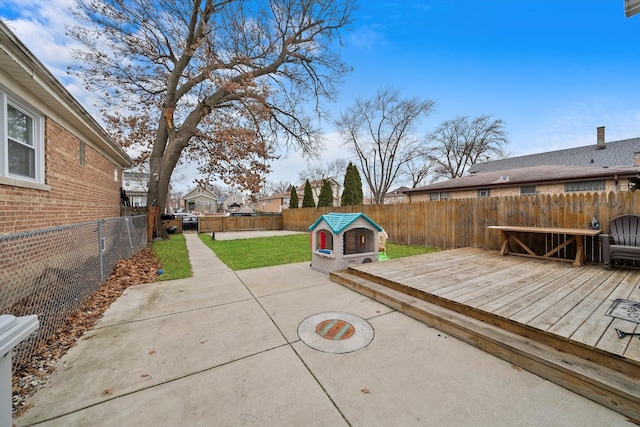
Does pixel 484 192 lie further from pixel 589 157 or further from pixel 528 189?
pixel 589 157

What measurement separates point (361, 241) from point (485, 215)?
15.0ft

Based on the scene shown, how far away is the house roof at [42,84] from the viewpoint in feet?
9.78

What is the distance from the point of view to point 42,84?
379cm

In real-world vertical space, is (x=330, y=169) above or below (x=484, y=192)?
above

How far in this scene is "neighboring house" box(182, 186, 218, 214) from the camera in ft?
179

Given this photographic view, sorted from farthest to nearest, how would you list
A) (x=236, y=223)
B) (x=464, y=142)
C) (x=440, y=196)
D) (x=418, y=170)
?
(x=418, y=170) → (x=464, y=142) → (x=236, y=223) → (x=440, y=196)

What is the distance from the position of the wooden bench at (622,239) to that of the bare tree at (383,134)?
21.2 m

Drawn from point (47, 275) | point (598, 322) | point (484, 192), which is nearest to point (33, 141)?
point (47, 275)

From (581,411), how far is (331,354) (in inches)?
72.9

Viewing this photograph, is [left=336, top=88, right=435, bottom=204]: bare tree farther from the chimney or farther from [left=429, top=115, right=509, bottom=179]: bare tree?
the chimney

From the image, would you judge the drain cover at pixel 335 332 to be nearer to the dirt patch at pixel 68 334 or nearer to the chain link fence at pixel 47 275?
the dirt patch at pixel 68 334

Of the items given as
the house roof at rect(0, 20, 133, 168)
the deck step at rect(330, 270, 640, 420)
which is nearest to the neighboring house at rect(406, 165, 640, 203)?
the deck step at rect(330, 270, 640, 420)

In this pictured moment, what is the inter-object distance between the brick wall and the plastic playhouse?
4997mm

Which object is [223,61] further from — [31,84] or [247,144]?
[31,84]
